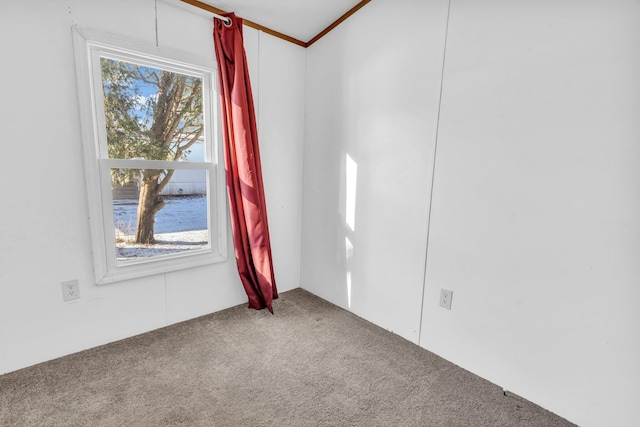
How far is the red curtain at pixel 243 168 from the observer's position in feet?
6.77

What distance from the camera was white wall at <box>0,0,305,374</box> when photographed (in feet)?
4.83

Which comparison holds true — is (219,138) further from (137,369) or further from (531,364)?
(531,364)

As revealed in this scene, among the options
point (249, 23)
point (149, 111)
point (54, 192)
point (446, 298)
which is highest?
point (249, 23)

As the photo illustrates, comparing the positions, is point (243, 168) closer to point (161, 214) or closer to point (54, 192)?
point (161, 214)

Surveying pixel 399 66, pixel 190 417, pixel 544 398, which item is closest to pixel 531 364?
pixel 544 398

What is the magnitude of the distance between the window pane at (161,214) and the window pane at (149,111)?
0.16 meters

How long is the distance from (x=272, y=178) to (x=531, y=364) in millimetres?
2040

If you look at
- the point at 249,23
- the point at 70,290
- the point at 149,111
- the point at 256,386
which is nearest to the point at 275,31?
the point at 249,23

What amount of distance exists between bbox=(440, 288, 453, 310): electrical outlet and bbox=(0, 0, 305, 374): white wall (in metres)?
1.74

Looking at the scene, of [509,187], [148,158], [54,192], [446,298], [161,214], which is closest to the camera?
[509,187]

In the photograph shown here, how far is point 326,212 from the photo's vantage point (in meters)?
2.49

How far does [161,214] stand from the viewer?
2152 mm

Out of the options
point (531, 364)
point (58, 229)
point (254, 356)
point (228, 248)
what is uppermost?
point (58, 229)

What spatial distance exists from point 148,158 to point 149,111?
32 centimetres
